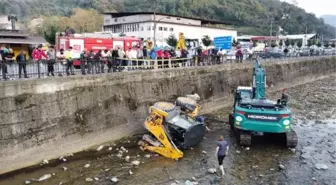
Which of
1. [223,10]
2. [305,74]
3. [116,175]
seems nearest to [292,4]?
[223,10]

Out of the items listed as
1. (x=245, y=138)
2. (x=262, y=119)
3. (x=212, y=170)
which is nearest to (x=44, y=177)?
(x=212, y=170)

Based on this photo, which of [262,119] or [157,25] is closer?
[262,119]

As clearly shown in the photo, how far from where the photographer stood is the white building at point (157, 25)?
59.7 meters

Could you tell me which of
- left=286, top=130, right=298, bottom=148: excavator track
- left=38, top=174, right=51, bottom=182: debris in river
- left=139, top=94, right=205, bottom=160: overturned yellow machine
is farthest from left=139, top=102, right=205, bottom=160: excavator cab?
left=38, top=174, right=51, bottom=182: debris in river

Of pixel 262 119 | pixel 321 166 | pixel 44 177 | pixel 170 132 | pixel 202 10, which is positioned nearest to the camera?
pixel 44 177

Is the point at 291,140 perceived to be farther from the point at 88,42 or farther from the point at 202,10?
the point at 202,10

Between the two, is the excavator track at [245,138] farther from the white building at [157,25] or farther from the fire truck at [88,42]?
the white building at [157,25]

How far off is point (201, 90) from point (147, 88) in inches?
197

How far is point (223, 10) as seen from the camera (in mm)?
124312

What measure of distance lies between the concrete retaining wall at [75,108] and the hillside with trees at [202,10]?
287 ft

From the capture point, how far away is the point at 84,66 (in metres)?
15.5

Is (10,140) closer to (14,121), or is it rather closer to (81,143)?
(14,121)

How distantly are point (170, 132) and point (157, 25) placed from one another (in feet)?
158

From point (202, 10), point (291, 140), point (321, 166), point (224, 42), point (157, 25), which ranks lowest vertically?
point (321, 166)
